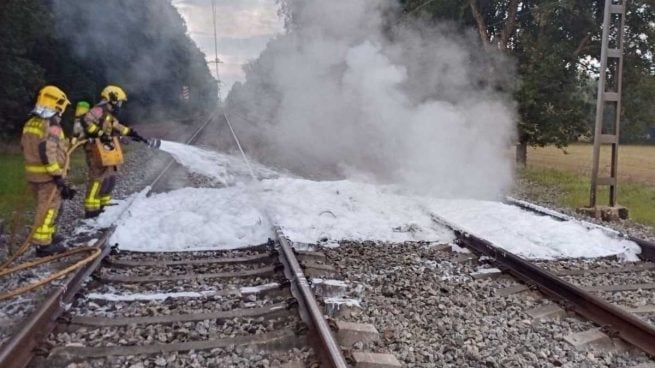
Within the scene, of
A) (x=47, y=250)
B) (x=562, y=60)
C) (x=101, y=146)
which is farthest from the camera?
(x=562, y=60)

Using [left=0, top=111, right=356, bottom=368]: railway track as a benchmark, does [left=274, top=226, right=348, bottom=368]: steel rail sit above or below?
above

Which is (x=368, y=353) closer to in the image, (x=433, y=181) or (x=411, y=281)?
(x=411, y=281)

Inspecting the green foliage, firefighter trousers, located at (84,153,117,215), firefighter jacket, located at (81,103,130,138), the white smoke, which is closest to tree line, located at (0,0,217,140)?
the green foliage

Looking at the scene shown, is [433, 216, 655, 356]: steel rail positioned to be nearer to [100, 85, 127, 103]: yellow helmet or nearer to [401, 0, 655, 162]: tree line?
[100, 85, 127, 103]: yellow helmet

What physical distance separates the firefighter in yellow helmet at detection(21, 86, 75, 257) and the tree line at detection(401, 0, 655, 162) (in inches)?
371

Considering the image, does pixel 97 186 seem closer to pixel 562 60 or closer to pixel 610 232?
pixel 610 232

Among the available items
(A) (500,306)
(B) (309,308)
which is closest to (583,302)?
(A) (500,306)

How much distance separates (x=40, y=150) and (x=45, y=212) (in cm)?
68

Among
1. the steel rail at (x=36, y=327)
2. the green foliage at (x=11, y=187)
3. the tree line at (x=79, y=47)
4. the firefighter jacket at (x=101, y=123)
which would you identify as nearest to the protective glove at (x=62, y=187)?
the steel rail at (x=36, y=327)

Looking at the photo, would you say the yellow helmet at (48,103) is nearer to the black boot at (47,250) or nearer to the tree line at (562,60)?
the black boot at (47,250)

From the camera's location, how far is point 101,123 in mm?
8469

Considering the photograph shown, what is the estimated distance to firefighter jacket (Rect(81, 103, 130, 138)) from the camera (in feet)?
27.3

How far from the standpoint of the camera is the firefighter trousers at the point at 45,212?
634cm

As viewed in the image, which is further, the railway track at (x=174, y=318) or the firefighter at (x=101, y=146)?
the firefighter at (x=101, y=146)
